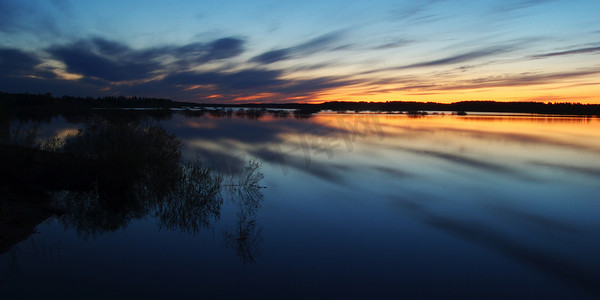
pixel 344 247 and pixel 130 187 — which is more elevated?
pixel 130 187

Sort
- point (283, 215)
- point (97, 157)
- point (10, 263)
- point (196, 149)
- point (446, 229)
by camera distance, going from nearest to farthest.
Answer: point (10, 263), point (446, 229), point (283, 215), point (97, 157), point (196, 149)

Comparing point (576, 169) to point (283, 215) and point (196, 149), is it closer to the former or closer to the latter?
point (283, 215)

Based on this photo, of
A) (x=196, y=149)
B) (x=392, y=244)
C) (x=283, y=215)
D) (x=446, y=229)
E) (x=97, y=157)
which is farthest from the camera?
(x=196, y=149)

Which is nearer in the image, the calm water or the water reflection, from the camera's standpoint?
the calm water

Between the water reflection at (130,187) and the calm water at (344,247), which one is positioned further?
the water reflection at (130,187)

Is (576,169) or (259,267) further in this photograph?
(576,169)

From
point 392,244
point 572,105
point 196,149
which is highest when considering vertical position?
point 572,105

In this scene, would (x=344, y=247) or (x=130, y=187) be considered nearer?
(x=344, y=247)

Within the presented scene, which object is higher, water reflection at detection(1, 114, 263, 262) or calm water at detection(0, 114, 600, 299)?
Answer: water reflection at detection(1, 114, 263, 262)

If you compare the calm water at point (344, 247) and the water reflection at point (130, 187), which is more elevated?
the water reflection at point (130, 187)

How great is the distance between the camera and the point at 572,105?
80.2 meters

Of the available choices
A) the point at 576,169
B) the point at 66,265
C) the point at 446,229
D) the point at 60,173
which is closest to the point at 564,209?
the point at 446,229

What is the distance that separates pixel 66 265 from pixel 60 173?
5.53 meters

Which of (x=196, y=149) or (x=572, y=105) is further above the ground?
(x=572, y=105)
